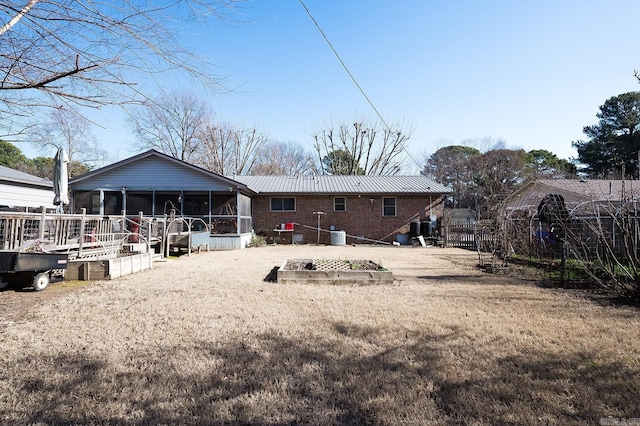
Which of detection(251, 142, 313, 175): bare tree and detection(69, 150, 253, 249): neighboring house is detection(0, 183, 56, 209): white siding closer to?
detection(69, 150, 253, 249): neighboring house

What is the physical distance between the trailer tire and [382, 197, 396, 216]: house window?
1641 centimetres

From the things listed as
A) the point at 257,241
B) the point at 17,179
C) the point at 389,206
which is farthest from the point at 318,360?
the point at 389,206

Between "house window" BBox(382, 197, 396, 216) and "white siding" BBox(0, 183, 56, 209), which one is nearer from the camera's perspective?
"white siding" BBox(0, 183, 56, 209)

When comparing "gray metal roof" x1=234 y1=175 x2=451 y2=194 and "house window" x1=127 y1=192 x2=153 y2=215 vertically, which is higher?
"gray metal roof" x1=234 y1=175 x2=451 y2=194

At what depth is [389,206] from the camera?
789 inches

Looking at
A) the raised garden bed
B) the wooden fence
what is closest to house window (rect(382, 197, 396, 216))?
the wooden fence

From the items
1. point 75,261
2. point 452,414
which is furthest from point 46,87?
point 75,261

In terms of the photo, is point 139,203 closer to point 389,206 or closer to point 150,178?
point 150,178

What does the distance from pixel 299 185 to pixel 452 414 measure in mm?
18897

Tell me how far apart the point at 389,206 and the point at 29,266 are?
1700cm

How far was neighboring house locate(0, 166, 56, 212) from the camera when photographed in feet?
44.7

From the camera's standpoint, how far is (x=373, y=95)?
12.1 meters

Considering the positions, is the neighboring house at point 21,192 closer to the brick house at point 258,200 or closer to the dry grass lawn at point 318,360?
the brick house at point 258,200

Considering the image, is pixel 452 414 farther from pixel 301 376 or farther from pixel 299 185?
pixel 299 185
